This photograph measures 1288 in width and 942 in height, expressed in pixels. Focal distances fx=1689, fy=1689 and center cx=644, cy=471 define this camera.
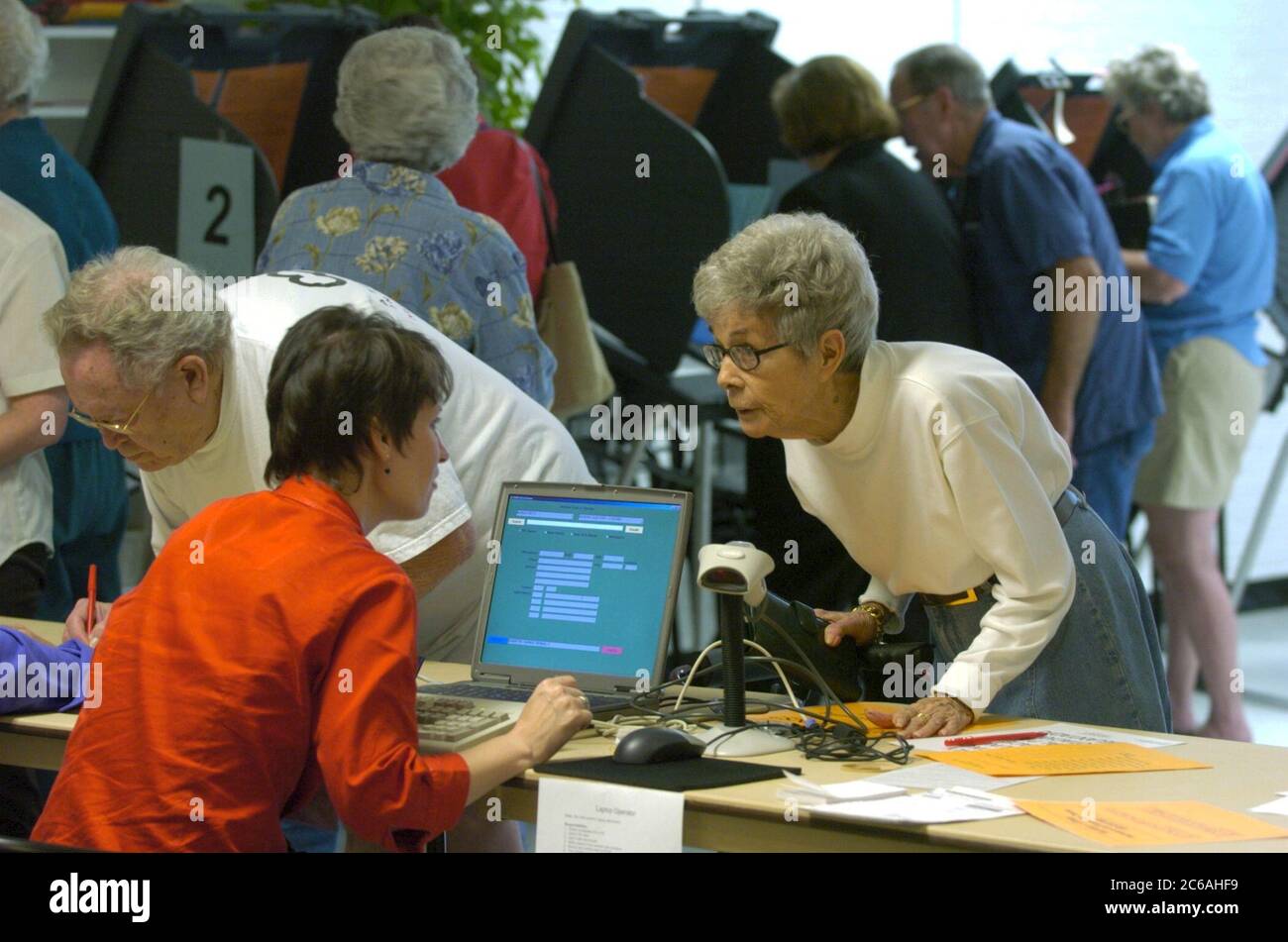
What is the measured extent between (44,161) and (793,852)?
2.05m

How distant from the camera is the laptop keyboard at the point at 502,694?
232 centimetres

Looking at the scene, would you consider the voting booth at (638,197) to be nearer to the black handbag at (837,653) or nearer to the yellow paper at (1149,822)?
the black handbag at (837,653)

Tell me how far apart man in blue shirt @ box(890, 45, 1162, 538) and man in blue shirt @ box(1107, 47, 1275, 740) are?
425 mm

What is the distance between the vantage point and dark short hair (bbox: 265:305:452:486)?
1.90 metres

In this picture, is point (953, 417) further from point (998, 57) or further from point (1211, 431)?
point (998, 57)

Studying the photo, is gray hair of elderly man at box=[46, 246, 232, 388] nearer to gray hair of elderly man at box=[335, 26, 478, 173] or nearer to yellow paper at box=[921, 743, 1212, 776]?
gray hair of elderly man at box=[335, 26, 478, 173]

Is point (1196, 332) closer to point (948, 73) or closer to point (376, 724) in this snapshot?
point (948, 73)

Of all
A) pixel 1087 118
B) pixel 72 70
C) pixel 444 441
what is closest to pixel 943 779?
pixel 444 441

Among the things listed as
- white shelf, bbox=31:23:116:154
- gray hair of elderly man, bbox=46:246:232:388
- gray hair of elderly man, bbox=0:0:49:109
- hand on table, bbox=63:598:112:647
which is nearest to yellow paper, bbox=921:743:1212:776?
gray hair of elderly man, bbox=46:246:232:388

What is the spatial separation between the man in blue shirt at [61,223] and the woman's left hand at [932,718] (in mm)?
1657

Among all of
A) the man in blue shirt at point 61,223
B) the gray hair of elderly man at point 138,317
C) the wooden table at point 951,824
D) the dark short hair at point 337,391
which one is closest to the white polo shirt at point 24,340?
the man in blue shirt at point 61,223

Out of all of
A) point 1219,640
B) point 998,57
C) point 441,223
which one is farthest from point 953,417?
point 998,57

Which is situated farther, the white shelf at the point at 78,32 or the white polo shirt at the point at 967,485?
the white shelf at the point at 78,32
